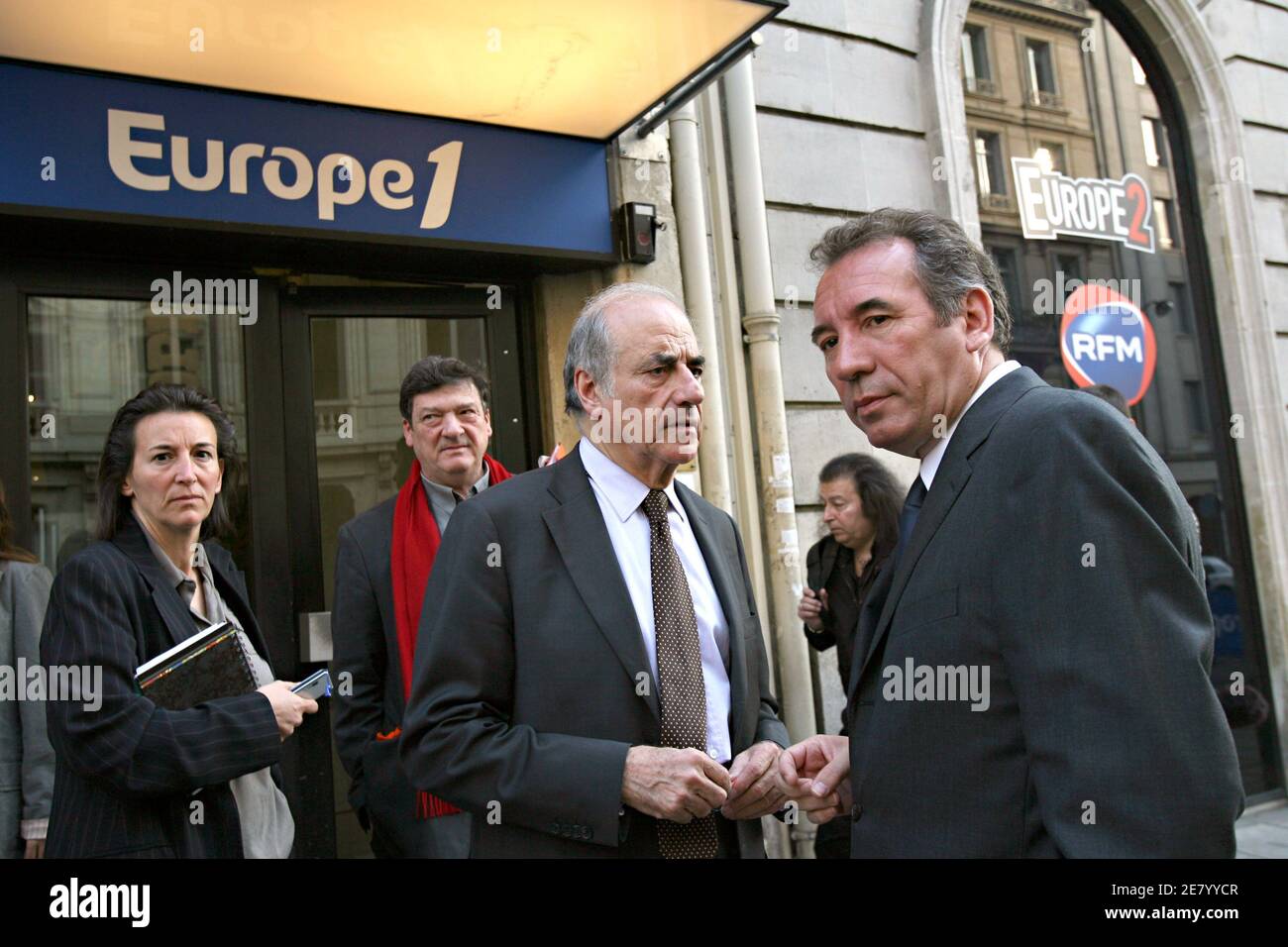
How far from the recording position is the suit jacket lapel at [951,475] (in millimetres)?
1722

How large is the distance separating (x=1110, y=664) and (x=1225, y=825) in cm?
26

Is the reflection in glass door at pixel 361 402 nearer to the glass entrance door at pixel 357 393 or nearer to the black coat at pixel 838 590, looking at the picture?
the glass entrance door at pixel 357 393

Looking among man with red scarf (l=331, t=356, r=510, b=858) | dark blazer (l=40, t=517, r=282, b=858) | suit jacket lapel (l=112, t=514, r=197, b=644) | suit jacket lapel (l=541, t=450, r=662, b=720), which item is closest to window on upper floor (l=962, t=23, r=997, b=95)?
man with red scarf (l=331, t=356, r=510, b=858)

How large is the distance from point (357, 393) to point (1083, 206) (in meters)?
5.10

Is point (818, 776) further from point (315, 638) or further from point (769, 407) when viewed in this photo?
point (769, 407)

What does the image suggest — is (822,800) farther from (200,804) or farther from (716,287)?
(716,287)

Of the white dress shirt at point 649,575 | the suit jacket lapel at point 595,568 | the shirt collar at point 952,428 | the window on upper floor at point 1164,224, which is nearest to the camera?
the shirt collar at point 952,428

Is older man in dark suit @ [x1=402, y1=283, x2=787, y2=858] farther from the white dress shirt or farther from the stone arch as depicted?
the stone arch

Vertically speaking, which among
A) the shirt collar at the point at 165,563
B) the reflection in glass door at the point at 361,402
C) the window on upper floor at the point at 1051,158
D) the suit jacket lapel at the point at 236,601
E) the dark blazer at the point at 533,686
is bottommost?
the dark blazer at the point at 533,686

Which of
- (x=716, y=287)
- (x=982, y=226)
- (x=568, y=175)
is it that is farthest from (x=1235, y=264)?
(x=568, y=175)

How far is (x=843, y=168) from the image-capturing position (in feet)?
18.6

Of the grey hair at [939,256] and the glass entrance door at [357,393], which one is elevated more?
the glass entrance door at [357,393]

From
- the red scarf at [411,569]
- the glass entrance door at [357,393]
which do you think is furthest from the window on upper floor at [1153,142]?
the red scarf at [411,569]

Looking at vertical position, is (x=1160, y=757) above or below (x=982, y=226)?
below
